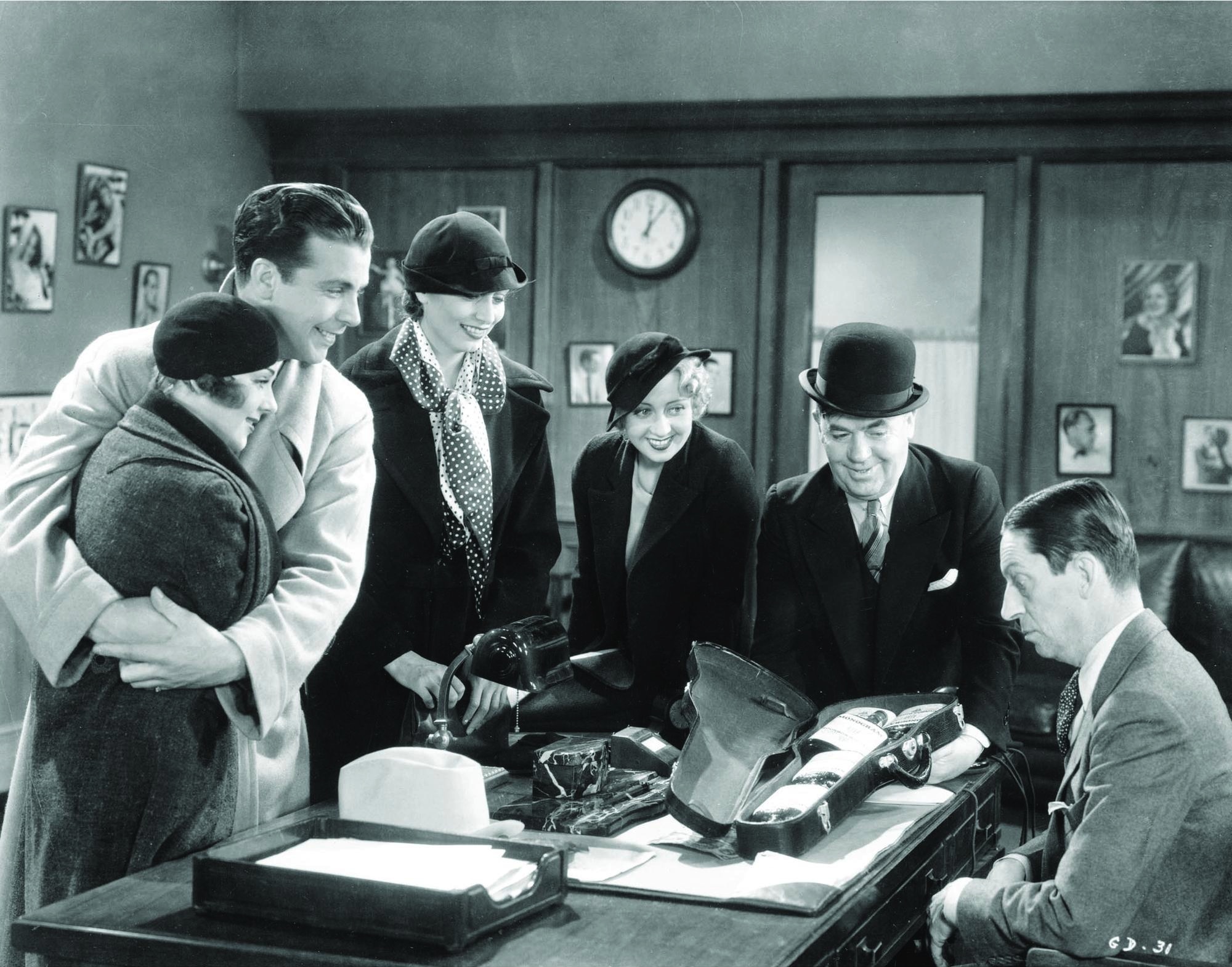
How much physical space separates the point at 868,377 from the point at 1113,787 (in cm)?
110

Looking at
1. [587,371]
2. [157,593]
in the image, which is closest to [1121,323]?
[587,371]

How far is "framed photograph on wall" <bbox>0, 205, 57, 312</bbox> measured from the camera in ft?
14.6

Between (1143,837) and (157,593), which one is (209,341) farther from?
(1143,837)

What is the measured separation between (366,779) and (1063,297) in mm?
4357

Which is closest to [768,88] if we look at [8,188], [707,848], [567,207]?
[567,207]

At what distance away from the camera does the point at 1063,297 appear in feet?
18.2

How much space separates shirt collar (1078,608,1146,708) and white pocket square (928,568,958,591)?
2.56 ft

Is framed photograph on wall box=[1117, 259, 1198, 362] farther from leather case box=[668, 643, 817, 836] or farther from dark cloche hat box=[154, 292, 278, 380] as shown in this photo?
dark cloche hat box=[154, 292, 278, 380]

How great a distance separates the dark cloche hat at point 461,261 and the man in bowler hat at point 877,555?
2.22 feet

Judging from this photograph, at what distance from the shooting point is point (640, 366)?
3068 mm

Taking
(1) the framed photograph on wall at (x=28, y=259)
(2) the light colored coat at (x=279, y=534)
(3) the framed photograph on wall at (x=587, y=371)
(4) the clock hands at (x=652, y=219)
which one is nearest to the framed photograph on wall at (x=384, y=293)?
(3) the framed photograph on wall at (x=587, y=371)

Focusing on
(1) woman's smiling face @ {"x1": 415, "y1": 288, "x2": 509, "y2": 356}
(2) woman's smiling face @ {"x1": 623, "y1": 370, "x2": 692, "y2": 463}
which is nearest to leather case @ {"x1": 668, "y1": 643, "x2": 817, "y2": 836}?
(2) woman's smiling face @ {"x1": 623, "y1": 370, "x2": 692, "y2": 463}

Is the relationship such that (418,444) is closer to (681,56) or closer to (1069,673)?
(1069,673)

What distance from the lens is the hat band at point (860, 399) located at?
8.93 ft
